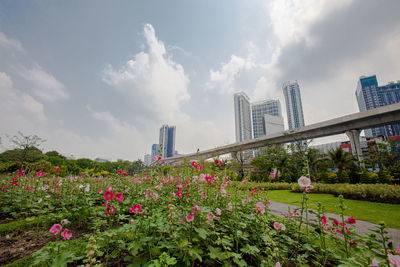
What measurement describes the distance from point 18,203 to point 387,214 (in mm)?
9364

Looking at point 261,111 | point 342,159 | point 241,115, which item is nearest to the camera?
point 342,159

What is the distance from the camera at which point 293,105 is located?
8688 cm

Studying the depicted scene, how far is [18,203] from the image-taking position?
3.51 m

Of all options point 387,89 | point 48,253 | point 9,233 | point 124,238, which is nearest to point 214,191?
point 124,238

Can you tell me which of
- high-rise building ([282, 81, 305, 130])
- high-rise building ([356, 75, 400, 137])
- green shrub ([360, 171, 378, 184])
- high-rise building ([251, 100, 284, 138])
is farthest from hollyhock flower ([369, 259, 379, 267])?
high-rise building ([356, 75, 400, 137])

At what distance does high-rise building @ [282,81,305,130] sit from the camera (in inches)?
3381

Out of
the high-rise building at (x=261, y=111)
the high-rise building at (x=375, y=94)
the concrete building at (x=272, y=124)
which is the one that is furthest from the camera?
the high-rise building at (x=375, y=94)

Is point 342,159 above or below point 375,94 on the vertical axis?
below

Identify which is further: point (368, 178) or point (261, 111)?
point (261, 111)

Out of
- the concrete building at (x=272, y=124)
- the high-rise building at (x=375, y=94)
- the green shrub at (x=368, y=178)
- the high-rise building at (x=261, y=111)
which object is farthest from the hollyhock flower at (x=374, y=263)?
the high-rise building at (x=375, y=94)

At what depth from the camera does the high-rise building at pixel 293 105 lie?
282ft

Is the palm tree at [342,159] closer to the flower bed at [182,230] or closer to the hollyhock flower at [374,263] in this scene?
the flower bed at [182,230]

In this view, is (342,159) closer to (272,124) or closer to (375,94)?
(272,124)

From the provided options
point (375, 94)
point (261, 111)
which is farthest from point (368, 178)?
point (375, 94)
